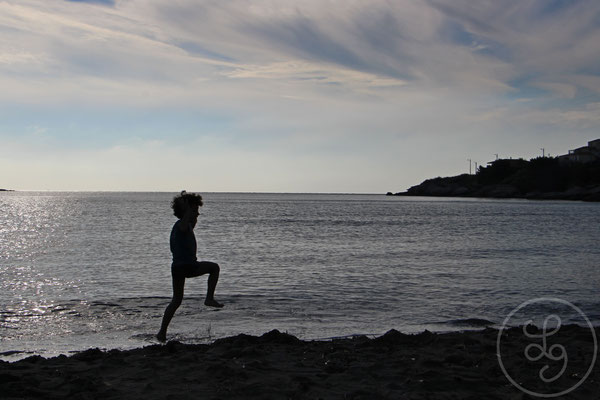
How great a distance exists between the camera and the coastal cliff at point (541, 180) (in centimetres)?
12609

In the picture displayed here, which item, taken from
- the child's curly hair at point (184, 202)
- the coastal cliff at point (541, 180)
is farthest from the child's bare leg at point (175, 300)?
the coastal cliff at point (541, 180)

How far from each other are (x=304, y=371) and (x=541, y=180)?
150 meters

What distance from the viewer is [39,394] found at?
5578 millimetres

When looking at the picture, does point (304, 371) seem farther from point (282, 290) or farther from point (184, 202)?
point (282, 290)

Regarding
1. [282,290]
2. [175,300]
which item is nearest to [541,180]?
[282,290]

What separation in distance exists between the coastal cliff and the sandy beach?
123 meters

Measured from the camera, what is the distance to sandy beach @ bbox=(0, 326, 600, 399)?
5715 millimetres

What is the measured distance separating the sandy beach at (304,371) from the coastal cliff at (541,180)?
403 ft

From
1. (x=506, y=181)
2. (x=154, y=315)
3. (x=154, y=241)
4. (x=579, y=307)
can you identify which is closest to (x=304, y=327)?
(x=154, y=315)

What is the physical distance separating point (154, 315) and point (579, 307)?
32.5ft

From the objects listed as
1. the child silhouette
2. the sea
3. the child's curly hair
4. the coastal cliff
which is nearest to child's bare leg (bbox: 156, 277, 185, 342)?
the child silhouette

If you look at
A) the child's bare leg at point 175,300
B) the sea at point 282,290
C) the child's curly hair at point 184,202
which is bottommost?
the sea at point 282,290

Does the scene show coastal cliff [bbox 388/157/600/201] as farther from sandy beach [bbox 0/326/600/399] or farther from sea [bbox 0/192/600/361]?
sandy beach [bbox 0/326/600/399]

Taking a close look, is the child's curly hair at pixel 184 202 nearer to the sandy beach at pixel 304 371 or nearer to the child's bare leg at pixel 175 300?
the child's bare leg at pixel 175 300
